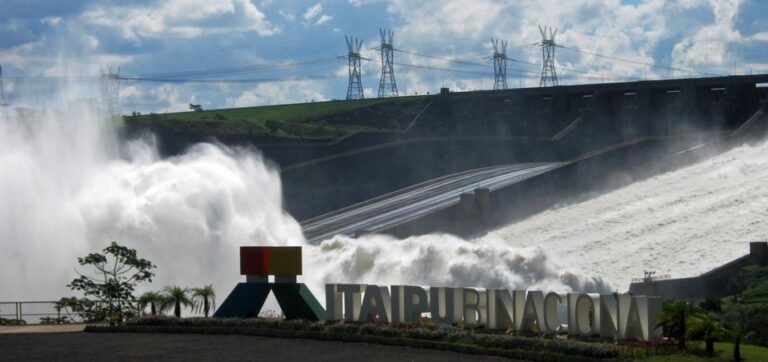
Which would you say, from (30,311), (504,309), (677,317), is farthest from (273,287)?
(677,317)

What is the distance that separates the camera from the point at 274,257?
36344 millimetres


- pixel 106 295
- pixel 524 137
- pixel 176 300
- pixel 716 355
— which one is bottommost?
pixel 716 355

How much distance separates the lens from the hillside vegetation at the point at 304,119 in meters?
101

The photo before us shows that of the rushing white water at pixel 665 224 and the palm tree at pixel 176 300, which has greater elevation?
the rushing white water at pixel 665 224

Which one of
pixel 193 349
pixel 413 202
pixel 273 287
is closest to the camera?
pixel 193 349

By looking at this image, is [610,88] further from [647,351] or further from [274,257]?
[647,351]

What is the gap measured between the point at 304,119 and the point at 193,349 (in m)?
86.7

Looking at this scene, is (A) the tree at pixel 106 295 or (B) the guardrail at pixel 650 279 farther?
(B) the guardrail at pixel 650 279

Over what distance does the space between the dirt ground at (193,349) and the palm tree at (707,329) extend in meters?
4.79

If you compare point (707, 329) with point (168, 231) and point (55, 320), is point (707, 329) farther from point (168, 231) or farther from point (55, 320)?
point (168, 231)

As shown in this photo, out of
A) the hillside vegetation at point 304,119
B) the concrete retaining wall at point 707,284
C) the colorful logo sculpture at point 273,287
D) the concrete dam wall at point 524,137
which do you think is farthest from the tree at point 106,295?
the hillside vegetation at point 304,119

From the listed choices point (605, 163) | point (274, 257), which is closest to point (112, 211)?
point (274, 257)

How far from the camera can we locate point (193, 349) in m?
31.4

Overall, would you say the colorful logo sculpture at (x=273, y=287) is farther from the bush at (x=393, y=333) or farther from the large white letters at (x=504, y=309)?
the large white letters at (x=504, y=309)
